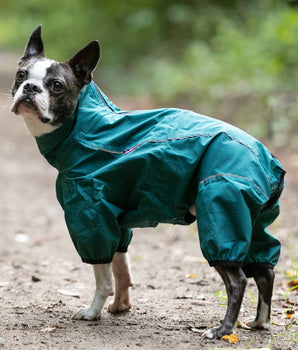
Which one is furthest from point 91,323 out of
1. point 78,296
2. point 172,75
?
point 172,75

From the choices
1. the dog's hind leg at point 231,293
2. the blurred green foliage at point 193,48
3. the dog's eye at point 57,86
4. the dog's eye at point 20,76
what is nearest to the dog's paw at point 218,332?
the dog's hind leg at point 231,293

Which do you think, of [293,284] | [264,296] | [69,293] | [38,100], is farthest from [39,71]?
[293,284]

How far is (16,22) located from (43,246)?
22.2 meters

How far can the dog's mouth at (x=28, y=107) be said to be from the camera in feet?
12.9

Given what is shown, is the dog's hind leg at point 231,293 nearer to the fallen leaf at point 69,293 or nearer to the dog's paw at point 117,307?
the dog's paw at point 117,307

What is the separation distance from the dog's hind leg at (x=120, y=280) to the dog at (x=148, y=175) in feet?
0.74

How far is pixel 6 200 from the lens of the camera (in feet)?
28.0

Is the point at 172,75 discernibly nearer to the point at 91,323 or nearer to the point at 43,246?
the point at 43,246

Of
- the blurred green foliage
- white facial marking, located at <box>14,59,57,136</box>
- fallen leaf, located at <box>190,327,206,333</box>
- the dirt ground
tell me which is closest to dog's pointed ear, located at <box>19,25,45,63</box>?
white facial marking, located at <box>14,59,57,136</box>

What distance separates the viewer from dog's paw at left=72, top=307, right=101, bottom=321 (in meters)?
4.24

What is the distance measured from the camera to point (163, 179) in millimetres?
3785

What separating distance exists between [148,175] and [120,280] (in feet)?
3.53

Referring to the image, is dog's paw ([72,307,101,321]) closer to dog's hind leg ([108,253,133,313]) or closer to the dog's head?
dog's hind leg ([108,253,133,313])

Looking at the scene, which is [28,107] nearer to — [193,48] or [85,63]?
[85,63]
